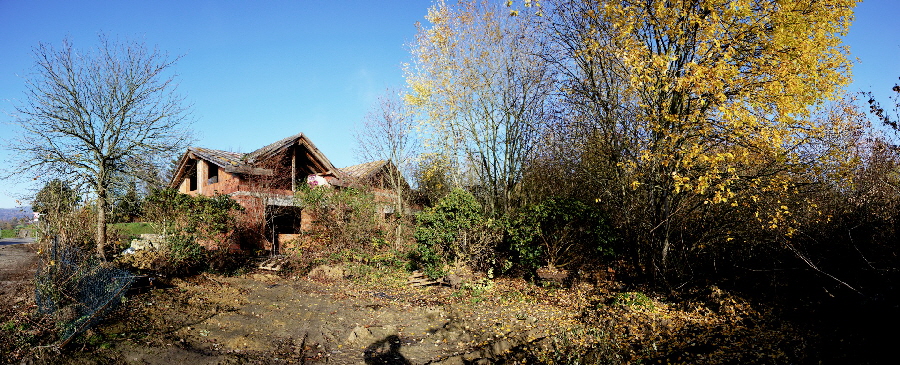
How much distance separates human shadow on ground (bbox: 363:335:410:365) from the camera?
634cm

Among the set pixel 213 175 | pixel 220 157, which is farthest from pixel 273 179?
pixel 213 175

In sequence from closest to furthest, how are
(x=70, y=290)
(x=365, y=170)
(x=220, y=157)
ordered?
1. (x=70, y=290)
2. (x=220, y=157)
3. (x=365, y=170)

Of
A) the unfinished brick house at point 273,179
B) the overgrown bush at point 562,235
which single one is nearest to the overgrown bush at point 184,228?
the unfinished brick house at point 273,179

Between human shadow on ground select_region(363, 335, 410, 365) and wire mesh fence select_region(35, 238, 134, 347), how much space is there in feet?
12.6

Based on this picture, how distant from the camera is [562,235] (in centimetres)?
1029

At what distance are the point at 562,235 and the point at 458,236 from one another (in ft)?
8.96

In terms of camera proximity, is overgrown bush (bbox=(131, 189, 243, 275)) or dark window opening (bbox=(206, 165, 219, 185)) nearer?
overgrown bush (bbox=(131, 189, 243, 275))

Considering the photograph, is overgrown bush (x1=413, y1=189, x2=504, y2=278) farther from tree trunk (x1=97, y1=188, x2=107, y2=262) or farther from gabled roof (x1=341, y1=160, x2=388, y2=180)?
gabled roof (x1=341, y1=160, x2=388, y2=180)

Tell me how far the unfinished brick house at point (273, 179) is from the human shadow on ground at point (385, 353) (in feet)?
28.2

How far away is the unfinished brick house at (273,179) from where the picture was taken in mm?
16219

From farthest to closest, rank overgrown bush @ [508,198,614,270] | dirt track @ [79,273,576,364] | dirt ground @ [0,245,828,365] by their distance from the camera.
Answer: overgrown bush @ [508,198,614,270] < dirt track @ [79,273,576,364] < dirt ground @ [0,245,828,365]

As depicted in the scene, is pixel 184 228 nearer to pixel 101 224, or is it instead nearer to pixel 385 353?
pixel 101 224

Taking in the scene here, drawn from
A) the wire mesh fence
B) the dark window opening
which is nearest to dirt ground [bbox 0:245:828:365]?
the wire mesh fence

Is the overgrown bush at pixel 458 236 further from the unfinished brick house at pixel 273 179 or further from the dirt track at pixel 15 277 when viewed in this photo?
the dirt track at pixel 15 277
